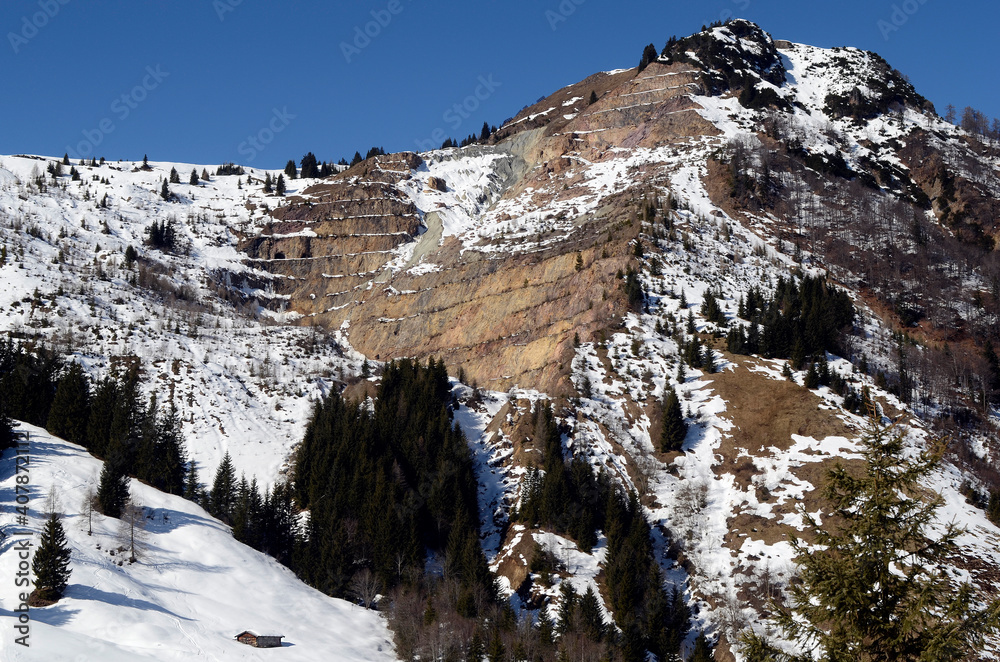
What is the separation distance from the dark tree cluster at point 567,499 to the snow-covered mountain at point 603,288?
1.28 metres

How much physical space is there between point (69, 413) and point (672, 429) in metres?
49.0

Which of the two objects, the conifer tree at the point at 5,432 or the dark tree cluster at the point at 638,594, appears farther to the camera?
the conifer tree at the point at 5,432

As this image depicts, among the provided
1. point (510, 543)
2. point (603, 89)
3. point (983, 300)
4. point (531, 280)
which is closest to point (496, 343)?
point (531, 280)

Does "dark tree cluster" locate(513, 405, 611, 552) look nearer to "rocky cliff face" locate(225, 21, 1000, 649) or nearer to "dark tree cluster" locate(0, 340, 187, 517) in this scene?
"rocky cliff face" locate(225, 21, 1000, 649)

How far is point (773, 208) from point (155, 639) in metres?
95.7

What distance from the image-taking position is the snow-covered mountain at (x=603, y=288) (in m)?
61.4

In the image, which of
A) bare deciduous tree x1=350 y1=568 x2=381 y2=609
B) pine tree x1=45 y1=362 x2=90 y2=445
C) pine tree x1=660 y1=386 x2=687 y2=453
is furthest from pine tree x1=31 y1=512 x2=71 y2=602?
pine tree x1=660 y1=386 x2=687 y2=453

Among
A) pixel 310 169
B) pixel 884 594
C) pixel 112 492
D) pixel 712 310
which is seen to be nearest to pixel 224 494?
pixel 112 492

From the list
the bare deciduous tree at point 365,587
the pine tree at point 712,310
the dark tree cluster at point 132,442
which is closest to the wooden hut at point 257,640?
the bare deciduous tree at point 365,587

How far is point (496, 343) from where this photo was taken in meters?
95.1

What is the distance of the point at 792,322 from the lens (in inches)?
2987

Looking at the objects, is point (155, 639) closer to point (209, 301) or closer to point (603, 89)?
point (209, 301)

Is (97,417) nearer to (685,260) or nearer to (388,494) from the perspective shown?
(388,494)

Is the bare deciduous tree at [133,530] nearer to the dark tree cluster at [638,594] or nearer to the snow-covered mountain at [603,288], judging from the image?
the snow-covered mountain at [603,288]
